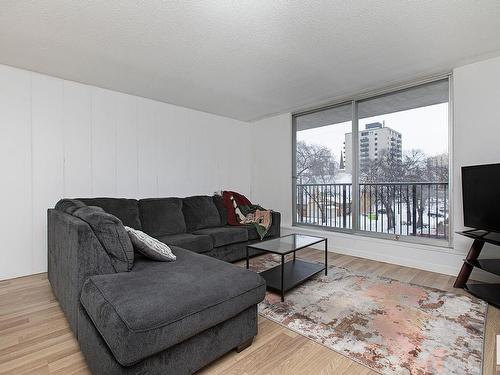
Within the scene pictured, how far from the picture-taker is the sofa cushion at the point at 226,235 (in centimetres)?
321

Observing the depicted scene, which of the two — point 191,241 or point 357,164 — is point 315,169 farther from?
point 191,241

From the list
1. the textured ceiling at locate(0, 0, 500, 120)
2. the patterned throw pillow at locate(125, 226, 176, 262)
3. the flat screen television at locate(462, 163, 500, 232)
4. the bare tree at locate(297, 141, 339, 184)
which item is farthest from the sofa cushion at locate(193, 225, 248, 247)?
the flat screen television at locate(462, 163, 500, 232)

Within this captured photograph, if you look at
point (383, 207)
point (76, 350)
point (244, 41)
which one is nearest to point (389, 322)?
point (76, 350)

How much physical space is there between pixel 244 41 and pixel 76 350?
2589 millimetres

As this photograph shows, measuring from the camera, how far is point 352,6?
1859mm

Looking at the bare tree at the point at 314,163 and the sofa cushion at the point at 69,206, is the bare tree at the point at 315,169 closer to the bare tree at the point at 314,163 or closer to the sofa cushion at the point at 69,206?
the bare tree at the point at 314,163

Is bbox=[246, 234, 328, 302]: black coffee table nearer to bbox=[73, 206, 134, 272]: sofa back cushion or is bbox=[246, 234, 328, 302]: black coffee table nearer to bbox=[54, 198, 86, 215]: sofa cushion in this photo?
bbox=[73, 206, 134, 272]: sofa back cushion

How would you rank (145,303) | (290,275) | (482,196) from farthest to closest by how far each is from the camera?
(290,275)
(482,196)
(145,303)

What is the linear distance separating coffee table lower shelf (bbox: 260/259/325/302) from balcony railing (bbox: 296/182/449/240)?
1.44 metres

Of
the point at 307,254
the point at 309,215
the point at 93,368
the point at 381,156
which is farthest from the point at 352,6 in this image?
the point at 309,215

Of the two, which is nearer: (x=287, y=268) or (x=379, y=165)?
(x=287, y=268)

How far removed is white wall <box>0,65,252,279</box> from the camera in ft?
9.24

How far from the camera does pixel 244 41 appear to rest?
2.29m

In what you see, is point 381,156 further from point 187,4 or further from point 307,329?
point 187,4
